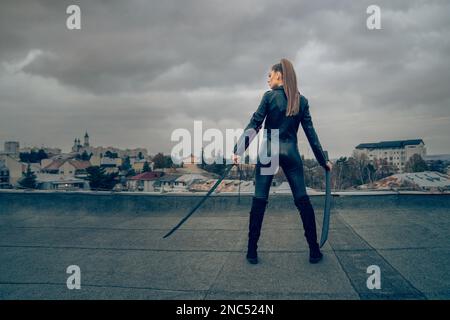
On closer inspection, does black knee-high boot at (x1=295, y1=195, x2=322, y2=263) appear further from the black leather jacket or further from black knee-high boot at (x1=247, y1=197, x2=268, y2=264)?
the black leather jacket

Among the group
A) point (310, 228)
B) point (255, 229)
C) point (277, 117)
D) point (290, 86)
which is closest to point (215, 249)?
point (255, 229)

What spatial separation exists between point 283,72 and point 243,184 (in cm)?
256

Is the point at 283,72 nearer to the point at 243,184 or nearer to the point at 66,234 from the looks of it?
the point at 243,184

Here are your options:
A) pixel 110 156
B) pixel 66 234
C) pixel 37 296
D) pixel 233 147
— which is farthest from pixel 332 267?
pixel 110 156

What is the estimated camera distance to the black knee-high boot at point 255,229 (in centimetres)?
288

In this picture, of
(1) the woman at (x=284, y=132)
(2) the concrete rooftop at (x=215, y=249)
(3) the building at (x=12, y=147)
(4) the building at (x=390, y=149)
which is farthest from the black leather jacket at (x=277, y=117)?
(4) the building at (x=390, y=149)

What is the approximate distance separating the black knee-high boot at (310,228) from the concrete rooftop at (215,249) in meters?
0.10

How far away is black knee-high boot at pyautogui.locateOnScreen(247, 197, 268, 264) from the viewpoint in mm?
2885

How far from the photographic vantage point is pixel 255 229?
2.98 metres

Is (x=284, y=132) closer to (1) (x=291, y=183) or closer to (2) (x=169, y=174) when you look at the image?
(1) (x=291, y=183)

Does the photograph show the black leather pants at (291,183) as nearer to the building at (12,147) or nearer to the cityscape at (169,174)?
the cityscape at (169,174)

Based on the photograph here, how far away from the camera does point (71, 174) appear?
3403 centimetres

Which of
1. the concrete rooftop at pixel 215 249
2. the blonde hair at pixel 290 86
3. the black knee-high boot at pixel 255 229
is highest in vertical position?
the blonde hair at pixel 290 86

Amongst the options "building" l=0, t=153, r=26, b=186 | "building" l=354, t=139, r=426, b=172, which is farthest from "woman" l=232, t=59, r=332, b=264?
"building" l=354, t=139, r=426, b=172
